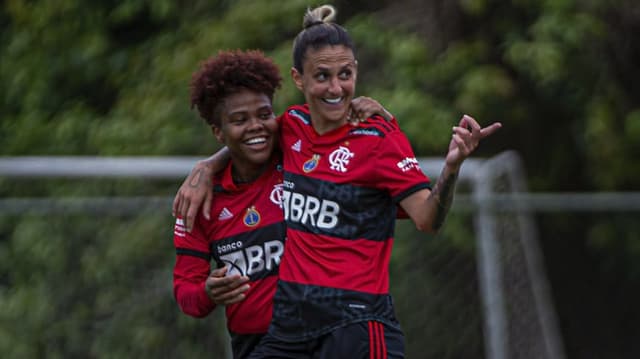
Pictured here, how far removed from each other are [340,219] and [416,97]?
3519 mm

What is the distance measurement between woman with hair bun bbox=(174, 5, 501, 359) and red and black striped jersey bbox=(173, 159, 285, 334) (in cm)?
9

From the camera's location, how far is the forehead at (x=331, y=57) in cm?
→ 419

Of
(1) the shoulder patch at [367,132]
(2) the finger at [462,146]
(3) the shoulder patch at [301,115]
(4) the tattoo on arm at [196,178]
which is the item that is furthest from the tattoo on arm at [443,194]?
(4) the tattoo on arm at [196,178]

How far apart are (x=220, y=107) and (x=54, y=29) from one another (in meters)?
4.39

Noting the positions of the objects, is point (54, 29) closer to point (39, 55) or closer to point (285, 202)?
point (39, 55)

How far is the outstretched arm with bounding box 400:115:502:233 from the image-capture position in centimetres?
376

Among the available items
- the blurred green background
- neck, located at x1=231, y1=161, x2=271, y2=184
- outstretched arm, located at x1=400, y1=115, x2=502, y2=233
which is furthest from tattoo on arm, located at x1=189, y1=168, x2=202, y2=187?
the blurred green background

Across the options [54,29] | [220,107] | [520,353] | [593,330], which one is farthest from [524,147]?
[220,107]

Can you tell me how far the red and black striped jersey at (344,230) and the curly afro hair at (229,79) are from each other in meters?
0.40

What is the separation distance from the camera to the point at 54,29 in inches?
336

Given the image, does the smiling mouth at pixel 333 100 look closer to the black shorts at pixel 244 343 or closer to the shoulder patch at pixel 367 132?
the shoulder patch at pixel 367 132

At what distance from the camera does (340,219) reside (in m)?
4.09

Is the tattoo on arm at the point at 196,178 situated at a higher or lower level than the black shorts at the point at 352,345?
higher

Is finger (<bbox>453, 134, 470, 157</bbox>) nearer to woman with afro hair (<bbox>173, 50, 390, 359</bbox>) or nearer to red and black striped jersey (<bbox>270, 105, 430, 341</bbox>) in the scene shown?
red and black striped jersey (<bbox>270, 105, 430, 341</bbox>)
